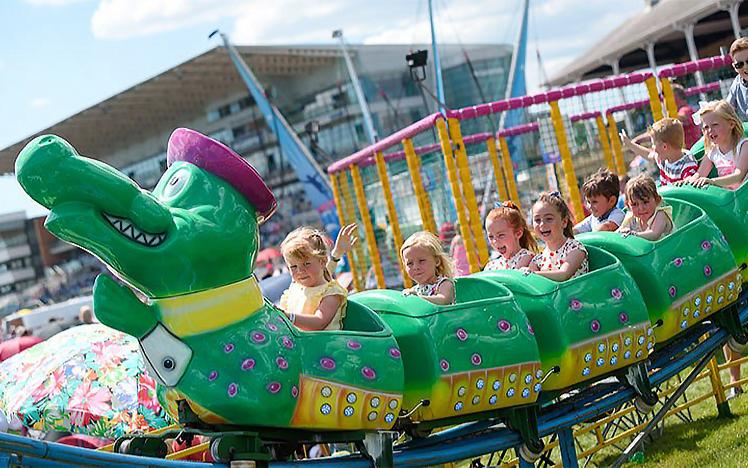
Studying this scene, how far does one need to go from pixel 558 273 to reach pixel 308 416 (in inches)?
63.3

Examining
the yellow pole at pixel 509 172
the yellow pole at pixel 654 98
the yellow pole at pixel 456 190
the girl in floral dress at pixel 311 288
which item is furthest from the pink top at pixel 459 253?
the girl in floral dress at pixel 311 288

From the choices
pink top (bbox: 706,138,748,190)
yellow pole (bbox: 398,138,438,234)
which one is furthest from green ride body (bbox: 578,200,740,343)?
yellow pole (bbox: 398,138,438,234)

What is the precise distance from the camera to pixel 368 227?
11.5 meters

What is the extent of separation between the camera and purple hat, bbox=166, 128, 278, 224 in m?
3.59

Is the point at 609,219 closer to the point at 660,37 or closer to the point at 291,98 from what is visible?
the point at 660,37

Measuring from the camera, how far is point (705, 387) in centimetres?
770

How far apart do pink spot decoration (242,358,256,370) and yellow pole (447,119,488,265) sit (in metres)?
5.30

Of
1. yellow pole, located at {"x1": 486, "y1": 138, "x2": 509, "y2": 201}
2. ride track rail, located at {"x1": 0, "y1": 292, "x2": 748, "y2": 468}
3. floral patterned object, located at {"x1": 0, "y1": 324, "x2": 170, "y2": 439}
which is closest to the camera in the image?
ride track rail, located at {"x1": 0, "y1": 292, "x2": 748, "y2": 468}

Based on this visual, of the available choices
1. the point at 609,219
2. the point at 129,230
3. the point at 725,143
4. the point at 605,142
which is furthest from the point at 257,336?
the point at 605,142

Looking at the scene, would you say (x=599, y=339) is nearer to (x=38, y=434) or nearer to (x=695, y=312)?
(x=695, y=312)

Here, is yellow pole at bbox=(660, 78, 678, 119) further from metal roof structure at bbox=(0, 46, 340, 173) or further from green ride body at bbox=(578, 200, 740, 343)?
metal roof structure at bbox=(0, 46, 340, 173)

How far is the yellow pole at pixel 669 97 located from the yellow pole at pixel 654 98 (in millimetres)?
76

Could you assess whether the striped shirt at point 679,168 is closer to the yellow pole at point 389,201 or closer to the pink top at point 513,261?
the pink top at point 513,261

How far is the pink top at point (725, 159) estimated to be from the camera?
5.52 meters
